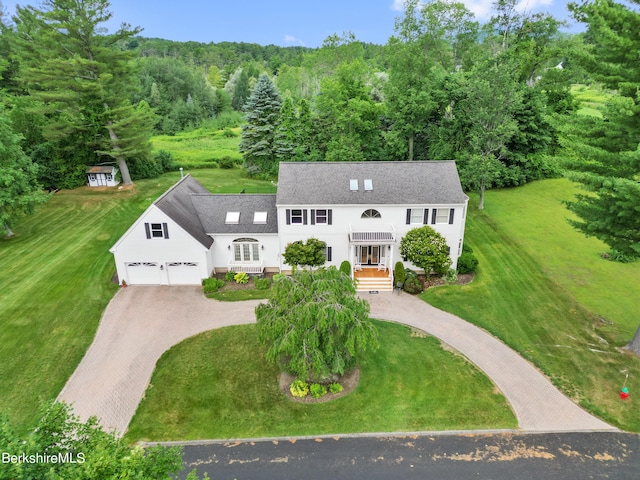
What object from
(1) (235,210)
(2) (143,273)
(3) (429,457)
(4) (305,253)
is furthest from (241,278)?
(3) (429,457)

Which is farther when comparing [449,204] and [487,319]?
[449,204]

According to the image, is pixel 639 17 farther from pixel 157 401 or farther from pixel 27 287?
pixel 27 287

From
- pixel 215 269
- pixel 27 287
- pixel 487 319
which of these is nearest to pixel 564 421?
pixel 487 319

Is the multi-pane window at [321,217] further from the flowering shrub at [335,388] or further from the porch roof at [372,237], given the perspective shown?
the flowering shrub at [335,388]

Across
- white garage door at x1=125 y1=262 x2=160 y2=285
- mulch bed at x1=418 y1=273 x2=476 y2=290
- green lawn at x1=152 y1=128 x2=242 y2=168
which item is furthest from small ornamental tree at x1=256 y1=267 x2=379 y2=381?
green lawn at x1=152 y1=128 x2=242 y2=168

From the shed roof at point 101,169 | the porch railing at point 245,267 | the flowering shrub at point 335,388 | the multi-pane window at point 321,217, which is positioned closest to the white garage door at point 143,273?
the porch railing at point 245,267

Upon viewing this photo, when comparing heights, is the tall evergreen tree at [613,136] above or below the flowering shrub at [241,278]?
above
